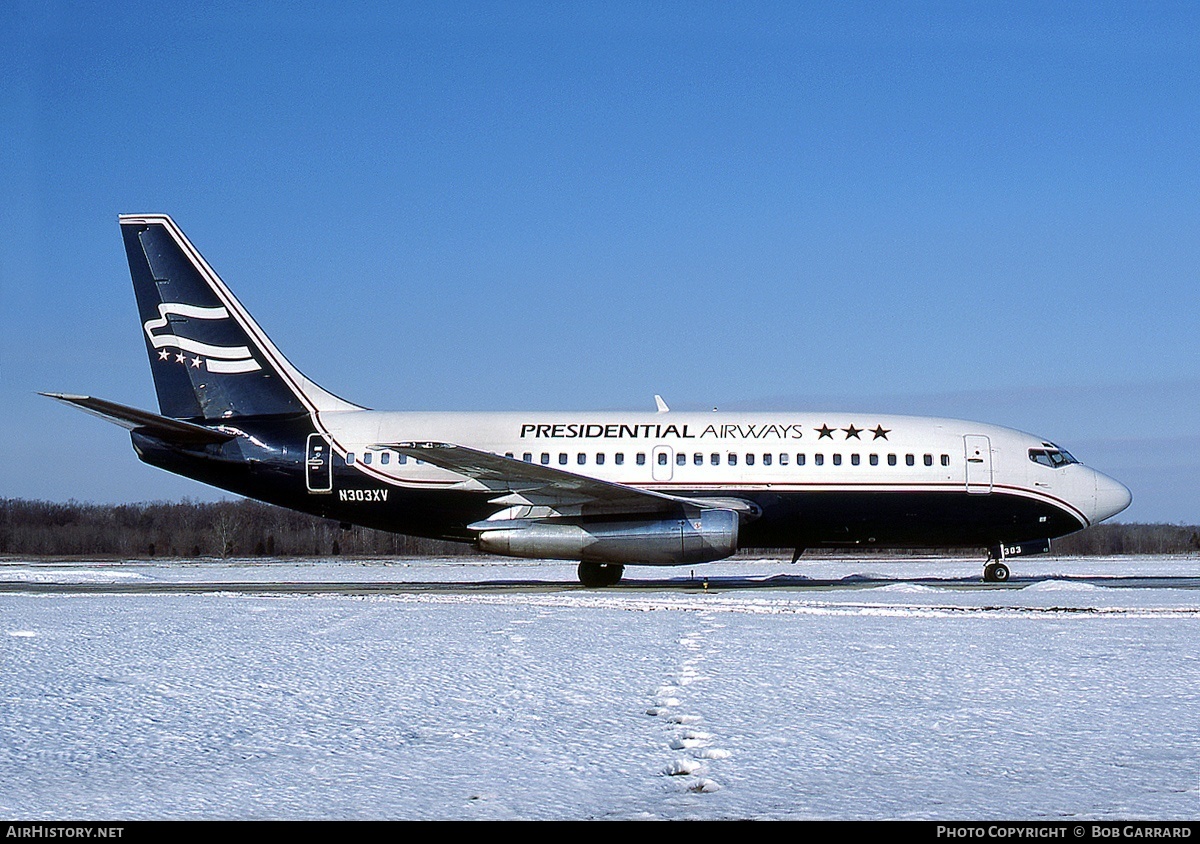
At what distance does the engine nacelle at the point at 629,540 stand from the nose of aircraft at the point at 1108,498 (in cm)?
839

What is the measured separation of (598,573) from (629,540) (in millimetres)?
2145

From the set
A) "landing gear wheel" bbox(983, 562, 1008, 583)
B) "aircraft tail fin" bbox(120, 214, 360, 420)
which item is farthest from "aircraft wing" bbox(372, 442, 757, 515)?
"landing gear wheel" bbox(983, 562, 1008, 583)

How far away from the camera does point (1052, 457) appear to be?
76.9 ft

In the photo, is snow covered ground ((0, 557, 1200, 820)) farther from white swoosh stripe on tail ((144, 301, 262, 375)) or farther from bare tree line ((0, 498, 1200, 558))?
bare tree line ((0, 498, 1200, 558))

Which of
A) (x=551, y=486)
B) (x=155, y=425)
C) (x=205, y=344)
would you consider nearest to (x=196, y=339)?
(x=205, y=344)

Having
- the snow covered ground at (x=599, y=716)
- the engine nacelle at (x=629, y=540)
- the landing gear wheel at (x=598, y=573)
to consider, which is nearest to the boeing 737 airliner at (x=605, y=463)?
the landing gear wheel at (x=598, y=573)

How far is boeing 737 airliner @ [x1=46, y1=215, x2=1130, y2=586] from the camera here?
22328 millimetres

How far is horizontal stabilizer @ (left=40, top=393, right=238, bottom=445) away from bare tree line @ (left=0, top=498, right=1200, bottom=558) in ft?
107

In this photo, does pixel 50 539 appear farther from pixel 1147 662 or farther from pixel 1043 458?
pixel 1147 662

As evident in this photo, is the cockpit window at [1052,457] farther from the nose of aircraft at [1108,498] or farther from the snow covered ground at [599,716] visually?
the snow covered ground at [599,716]

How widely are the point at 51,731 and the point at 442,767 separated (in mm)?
2643

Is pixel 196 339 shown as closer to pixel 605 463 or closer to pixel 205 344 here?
pixel 205 344

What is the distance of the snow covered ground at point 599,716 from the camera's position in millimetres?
5152

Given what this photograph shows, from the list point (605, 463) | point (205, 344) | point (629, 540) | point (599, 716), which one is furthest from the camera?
point (205, 344)
